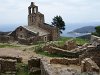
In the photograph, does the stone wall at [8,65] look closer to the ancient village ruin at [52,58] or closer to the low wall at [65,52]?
the ancient village ruin at [52,58]

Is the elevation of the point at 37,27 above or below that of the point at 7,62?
above

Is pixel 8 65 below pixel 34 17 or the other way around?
below

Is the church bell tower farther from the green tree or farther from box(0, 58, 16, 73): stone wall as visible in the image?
box(0, 58, 16, 73): stone wall

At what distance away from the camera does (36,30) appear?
58.1 meters

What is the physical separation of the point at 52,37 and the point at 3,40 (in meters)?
10.1

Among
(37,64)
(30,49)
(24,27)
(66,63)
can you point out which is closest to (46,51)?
(30,49)

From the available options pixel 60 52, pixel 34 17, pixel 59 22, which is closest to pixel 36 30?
pixel 34 17

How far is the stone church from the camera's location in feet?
185

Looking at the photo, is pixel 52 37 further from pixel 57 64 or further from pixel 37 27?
pixel 57 64

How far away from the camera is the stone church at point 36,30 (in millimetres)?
56500

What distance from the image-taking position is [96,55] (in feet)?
106

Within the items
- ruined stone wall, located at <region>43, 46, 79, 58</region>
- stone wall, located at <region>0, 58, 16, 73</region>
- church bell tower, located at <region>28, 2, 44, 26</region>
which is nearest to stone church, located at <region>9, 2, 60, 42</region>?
church bell tower, located at <region>28, 2, 44, 26</region>

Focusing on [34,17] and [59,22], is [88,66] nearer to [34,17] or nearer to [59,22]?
[34,17]

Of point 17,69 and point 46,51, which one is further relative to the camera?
point 46,51
